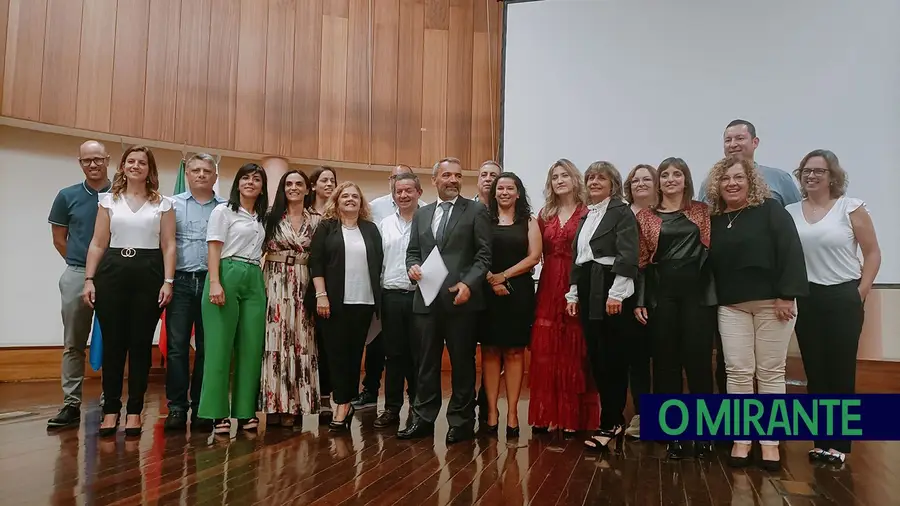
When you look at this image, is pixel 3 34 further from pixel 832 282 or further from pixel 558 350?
pixel 832 282

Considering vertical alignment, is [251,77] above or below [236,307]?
above

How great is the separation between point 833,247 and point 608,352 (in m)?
1.11

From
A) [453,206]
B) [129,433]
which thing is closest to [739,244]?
[453,206]

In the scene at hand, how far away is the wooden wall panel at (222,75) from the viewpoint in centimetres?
538

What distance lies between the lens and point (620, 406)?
9.49 ft

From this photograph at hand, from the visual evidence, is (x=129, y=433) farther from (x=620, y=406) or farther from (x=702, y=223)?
(x=702, y=223)

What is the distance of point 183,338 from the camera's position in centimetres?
315

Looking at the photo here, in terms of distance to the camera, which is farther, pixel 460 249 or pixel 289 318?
pixel 289 318

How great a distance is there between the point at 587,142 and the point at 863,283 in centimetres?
244

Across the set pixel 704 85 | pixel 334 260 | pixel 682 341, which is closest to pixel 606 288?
pixel 682 341

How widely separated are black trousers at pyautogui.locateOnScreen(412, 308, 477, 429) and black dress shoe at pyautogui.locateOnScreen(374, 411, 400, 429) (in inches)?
13.1

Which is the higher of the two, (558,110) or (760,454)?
(558,110)

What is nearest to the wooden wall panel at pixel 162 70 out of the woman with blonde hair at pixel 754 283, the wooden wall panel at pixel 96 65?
the wooden wall panel at pixel 96 65

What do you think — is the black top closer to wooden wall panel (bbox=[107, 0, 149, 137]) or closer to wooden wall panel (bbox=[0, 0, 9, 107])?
wooden wall panel (bbox=[107, 0, 149, 137])
